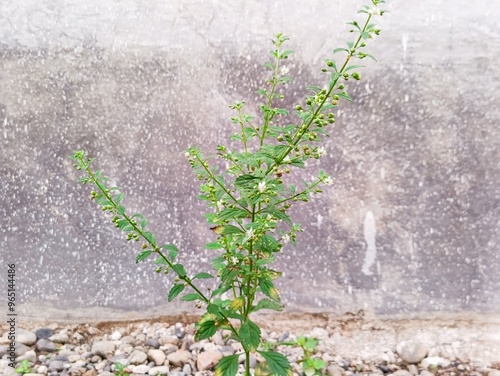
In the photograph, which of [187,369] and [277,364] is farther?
[187,369]

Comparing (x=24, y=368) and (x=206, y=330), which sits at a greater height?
(x=206, y=330)

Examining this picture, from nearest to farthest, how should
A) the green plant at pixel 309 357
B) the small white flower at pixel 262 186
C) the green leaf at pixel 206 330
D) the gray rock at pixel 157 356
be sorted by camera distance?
the small white flower at pixel 262 186 → the green leaf at pixel 206 330 → the green plant at pixel 309 357 → the gray rock at pixel 157 356

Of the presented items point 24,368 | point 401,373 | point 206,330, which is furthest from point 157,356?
point 401,373

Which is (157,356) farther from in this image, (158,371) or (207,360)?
(207,360)

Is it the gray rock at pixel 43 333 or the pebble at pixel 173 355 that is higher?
the gray rock at pixel 43 333

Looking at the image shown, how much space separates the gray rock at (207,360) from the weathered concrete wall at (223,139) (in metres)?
0.32

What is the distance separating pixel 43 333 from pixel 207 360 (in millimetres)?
780

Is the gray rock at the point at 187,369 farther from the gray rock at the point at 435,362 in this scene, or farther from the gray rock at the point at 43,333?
the gray rock at the point at 435,362

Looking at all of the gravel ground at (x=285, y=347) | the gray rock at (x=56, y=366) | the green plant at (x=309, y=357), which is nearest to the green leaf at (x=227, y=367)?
the green plant at (x=309, y=357)

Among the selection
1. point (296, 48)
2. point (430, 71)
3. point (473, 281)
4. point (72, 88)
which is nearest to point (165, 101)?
point (72, 88)

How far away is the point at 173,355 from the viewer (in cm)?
220

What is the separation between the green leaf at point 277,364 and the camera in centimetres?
157

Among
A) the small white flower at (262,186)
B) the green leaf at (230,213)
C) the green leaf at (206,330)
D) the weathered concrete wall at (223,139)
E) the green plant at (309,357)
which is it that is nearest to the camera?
the small white flower at (262,186)

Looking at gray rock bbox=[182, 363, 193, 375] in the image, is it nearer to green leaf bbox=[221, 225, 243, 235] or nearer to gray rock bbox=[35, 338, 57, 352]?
gray rock bbox=[35, 338, 57, 352]
